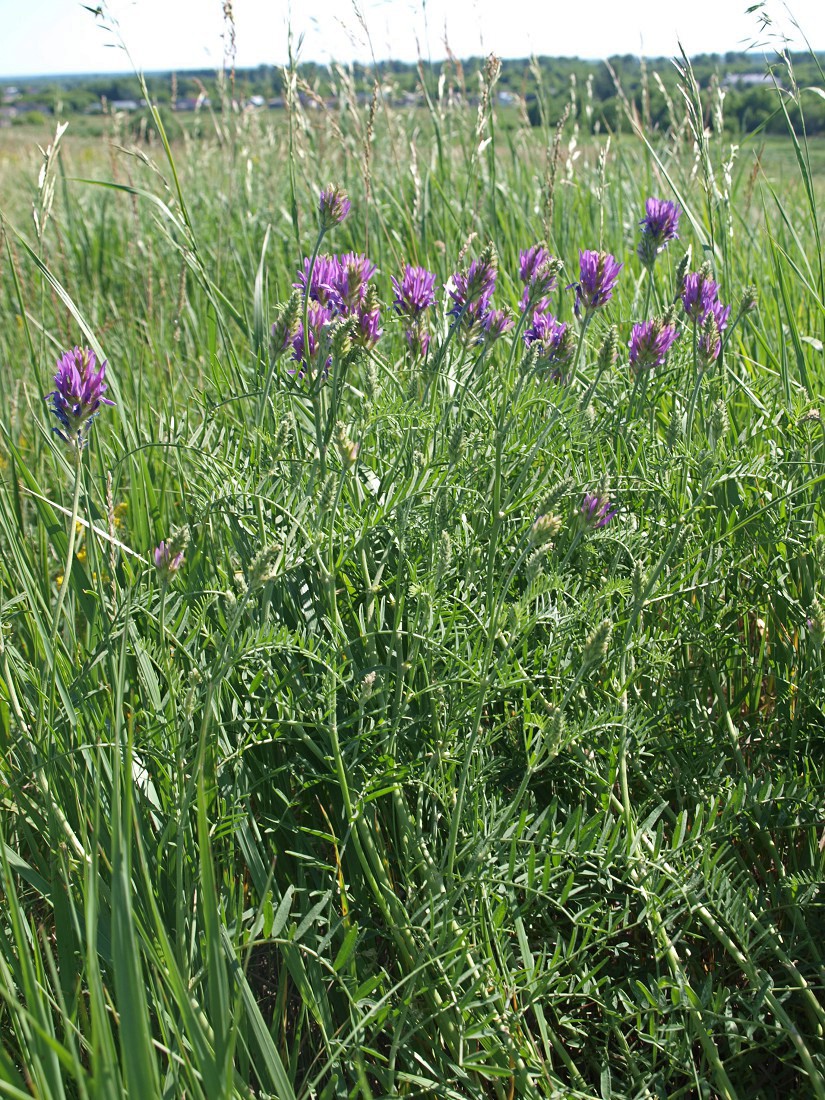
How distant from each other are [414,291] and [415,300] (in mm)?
17

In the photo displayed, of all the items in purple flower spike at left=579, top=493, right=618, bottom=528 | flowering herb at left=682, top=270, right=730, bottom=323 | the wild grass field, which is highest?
flowering herb at left=682, top=270, right=730, bottom=323

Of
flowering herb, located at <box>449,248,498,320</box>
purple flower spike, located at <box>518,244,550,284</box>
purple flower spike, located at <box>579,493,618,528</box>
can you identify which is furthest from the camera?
purple flower spike, located at <box>518,244,550,284</box>

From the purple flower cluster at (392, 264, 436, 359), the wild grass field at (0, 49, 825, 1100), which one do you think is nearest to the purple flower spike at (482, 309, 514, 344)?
the wild grass field at (0, 49, 825, 1100)

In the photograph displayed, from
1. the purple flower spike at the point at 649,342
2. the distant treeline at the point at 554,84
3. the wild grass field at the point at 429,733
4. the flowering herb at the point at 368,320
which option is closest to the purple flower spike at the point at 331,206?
the wild grass field at the point at 429,733

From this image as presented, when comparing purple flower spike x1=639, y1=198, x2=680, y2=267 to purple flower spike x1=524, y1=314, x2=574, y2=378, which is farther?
purple flower spike x1=639, y1=198, x2=680, y2=267

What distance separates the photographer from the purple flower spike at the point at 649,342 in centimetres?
160

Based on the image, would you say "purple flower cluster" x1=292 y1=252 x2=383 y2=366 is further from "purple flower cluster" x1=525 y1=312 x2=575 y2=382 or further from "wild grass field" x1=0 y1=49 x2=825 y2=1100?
"purple flower cluster" x1=525 y1=312 x2=575 y2=382

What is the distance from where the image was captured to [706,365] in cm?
157

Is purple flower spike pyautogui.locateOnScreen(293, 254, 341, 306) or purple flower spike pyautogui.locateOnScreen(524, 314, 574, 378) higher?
purple flower spike pyautogui.locateOnScreen(293, 254, 341, 306)

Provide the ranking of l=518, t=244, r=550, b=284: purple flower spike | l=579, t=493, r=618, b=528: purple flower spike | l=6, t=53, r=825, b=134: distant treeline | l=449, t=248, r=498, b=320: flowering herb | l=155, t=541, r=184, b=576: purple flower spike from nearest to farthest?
l=155, t=541, r=184, b=576: purple flower spike → l=579, t=493, r=618, b=528: purple flower spike → l=449, t=248, r=498, b=320: flowering herb → l=518, t=244, r=550, b=284: purple flower spike → l=6, t=53, r=825, b=134: distant treeline

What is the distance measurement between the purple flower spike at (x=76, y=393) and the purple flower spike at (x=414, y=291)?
1.83 feet

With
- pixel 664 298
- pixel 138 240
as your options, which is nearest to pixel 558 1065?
pixel 664 298

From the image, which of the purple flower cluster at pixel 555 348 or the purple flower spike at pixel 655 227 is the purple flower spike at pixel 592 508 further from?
the purple flower spike at pixel 655 227

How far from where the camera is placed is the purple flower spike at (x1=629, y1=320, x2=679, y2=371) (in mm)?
1598
